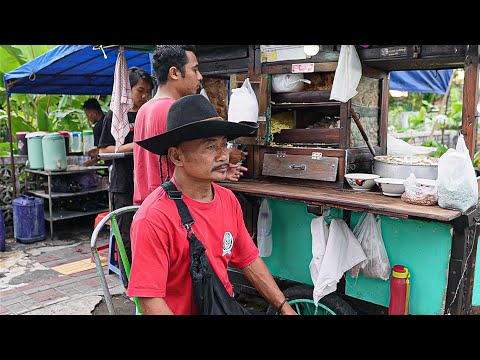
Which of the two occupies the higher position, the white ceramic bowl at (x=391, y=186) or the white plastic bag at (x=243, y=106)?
the white plastic bag at (x=243, y=106)

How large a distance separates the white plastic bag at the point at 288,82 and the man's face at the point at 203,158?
176 cm

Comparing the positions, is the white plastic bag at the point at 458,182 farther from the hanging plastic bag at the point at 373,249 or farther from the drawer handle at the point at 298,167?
the drawer handle at the point at 298,167

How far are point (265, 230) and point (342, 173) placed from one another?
0.81 metres

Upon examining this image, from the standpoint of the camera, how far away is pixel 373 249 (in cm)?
313

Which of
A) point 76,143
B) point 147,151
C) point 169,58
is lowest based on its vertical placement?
point 76,143

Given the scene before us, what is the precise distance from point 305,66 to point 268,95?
0.42 m

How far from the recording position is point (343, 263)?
3197 millimetres

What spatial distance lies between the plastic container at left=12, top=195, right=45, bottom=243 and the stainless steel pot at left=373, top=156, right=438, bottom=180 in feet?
17.4

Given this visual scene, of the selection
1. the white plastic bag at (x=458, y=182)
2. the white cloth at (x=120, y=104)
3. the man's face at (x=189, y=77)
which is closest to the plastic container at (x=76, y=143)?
the white cloth at (x=120, y=104)

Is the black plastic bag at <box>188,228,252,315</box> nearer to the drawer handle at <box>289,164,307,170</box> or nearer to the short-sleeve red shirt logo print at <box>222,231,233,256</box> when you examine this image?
the short-sleeve red shirt logo print at <box>222,231,233,256</box>

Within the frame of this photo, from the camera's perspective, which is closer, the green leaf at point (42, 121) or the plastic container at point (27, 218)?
the plastic container at point (27, 218)

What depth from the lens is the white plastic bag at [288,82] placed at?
373 centimetres

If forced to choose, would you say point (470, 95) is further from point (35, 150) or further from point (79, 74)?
point (35, 150)

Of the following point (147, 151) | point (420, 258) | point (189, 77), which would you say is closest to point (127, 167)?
point (147, 151)
